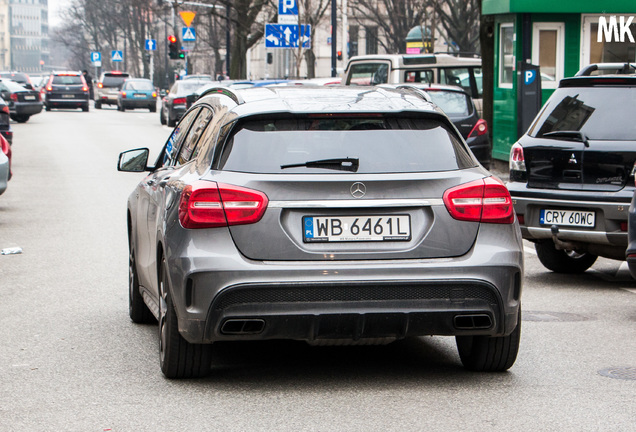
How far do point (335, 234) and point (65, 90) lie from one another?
49745 millimetres

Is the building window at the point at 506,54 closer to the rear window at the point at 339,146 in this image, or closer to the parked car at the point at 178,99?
→ the rear window at the point at 339,146

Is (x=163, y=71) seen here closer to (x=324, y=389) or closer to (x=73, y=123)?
(x=73, y=123)

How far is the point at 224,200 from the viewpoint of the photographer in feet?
18.8

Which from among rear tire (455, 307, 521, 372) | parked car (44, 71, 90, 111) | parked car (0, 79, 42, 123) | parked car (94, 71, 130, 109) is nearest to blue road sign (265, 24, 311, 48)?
parked car (0, 79, 42, 123)

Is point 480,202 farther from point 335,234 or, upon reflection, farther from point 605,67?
point 605,67

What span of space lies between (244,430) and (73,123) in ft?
126

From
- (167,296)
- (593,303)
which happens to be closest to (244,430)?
(167,296)

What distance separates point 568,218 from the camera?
9.58 m

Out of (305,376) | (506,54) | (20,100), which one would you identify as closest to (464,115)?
(506,54)

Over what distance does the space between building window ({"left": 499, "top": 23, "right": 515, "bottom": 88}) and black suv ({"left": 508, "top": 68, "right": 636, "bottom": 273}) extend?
12.6m

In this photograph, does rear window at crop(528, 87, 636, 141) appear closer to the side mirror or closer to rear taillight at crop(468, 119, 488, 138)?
the side mirror

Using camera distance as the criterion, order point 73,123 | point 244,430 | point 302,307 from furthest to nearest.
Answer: point 73,123, point 302,307, point 244,430

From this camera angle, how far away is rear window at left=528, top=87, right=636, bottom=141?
9.58 metres

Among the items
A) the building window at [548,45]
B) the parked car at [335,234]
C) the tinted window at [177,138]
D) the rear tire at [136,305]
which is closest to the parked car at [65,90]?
the building window at [548,45]
